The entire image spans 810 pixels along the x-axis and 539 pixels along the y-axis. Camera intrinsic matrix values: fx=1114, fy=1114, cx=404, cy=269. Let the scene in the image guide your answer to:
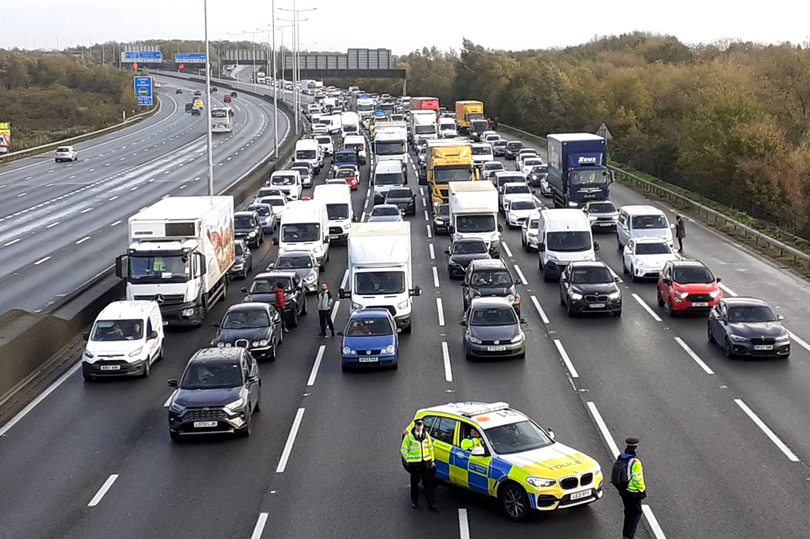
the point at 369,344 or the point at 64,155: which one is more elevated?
the point at 369,344

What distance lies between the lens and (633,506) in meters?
15.8

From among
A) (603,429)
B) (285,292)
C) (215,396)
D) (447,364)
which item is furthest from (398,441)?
(285,292)

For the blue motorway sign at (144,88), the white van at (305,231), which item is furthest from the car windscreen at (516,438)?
the blue motorway sign at (144,88)

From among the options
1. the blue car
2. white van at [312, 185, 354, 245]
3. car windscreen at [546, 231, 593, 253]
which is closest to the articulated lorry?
white van at [312, 185, 354, 245]

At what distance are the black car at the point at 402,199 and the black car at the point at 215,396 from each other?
33628 millimetres

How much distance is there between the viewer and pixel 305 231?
1706 inches

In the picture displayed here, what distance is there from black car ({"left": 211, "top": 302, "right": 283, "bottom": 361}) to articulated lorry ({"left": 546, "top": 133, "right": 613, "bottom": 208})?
90.1 feet

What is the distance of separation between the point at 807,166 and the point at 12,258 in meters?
40.2

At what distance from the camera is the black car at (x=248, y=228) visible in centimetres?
4909

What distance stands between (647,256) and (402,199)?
20141mm

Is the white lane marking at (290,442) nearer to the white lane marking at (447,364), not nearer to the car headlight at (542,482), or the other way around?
the white lane marking at (447,364)

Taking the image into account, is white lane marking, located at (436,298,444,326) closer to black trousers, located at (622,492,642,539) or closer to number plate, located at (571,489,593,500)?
number plate, located at (571,489,593,500)

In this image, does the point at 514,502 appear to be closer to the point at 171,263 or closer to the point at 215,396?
the point at 215,396

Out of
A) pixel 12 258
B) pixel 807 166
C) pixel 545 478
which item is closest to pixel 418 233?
pixel 12 258
